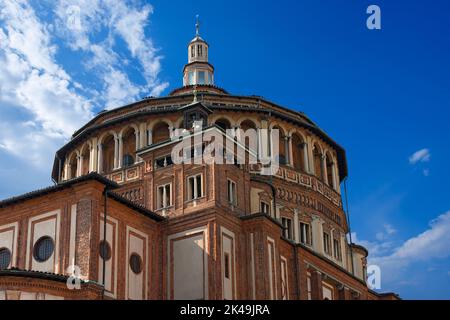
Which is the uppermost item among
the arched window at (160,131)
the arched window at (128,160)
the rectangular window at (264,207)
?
the arched window at (160,131)

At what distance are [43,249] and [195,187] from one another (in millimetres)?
8239

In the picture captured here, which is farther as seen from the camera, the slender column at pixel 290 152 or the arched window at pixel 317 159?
the arched window at pixel 317 159

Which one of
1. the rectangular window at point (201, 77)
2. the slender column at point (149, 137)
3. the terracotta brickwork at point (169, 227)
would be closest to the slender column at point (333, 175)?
the terracotta brickwork at point (169, 227)

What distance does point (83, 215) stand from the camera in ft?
116

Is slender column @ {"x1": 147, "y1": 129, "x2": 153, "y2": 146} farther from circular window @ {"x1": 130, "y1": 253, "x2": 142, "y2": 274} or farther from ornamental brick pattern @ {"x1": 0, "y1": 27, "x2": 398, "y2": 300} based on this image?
circular window @ {"x1": 130, "y1": 253, "x2": 142, "y2": 274}

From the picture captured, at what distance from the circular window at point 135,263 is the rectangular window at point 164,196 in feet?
12.7

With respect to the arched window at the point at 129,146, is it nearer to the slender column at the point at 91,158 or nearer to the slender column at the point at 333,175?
the slender column at the point at 91,158

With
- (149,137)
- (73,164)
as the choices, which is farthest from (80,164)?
(149,137)

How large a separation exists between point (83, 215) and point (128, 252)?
134 inches

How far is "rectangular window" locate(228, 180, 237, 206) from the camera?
4116cm

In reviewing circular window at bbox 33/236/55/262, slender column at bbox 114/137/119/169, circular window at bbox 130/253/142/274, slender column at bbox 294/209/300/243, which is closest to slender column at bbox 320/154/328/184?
slender column at bbox 294/209/300/243

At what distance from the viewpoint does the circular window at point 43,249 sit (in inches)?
1433

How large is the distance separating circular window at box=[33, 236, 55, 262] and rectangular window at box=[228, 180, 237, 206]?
957 cm
